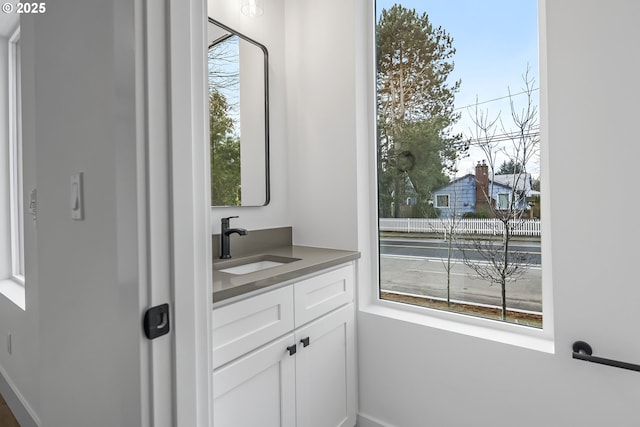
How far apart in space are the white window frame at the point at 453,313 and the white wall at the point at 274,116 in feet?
1.76

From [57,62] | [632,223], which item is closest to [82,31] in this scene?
[57,62]

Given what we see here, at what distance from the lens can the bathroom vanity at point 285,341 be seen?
110 cm

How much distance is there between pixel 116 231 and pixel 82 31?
1.75 feet

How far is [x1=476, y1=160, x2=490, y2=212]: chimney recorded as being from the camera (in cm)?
151

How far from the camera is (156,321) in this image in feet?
2.07

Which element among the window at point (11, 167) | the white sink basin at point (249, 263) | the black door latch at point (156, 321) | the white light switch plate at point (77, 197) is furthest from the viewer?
the window at point (11, 167)

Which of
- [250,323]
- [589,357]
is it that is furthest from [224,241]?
[589,357]

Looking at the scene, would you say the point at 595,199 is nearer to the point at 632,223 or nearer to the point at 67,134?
the point at 632,223

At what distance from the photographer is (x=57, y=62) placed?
3.21 feet

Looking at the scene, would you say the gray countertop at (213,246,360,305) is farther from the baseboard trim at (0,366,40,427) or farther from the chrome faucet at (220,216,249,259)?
the baseboard trim at (0,366,40,427)

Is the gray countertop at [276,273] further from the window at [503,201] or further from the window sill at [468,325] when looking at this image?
the window at [503,201]

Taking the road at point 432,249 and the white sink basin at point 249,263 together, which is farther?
the white sink basin at point 249,263

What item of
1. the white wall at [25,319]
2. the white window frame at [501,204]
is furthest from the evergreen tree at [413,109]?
the white wall at [25,319]

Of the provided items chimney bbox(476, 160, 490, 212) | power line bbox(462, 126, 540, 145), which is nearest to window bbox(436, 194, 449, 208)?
chimney bbox(476, 160, 490, 212)
